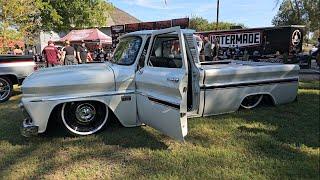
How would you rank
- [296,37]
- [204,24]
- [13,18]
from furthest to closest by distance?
1. [204,24]
2. [296,37]
3. [13,18]

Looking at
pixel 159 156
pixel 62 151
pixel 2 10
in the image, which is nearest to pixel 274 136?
pixel 159 156

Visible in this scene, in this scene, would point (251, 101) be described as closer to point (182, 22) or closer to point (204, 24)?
point (182, 22)

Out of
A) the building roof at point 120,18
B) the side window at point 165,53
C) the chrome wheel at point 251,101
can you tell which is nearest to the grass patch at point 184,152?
the chrome wheel at point 251,101

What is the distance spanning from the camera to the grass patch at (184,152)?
444 centimetres

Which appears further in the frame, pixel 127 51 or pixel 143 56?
pixel 127 51

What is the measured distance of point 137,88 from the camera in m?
5.83

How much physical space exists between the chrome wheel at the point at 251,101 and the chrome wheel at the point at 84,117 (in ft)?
9.40

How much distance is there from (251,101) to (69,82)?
12.0ft

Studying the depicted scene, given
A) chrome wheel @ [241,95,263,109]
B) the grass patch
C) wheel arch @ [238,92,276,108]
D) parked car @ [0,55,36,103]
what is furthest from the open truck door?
parked car @ [0,55,36,103]

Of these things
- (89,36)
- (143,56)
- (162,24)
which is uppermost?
(162,24)

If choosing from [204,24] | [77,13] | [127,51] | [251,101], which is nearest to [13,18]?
[127,51]

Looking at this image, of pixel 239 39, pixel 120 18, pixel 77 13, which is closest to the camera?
pixel 239 39

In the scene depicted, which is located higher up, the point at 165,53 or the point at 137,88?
the point at 165,53

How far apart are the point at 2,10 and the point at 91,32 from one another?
1504 centimetres
